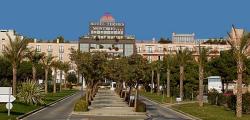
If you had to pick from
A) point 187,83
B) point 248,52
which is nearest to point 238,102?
point 248,52

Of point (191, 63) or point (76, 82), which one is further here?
point (76, 82)

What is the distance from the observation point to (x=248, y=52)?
161ft

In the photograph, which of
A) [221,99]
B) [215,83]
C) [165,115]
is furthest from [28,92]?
A: [215,83]

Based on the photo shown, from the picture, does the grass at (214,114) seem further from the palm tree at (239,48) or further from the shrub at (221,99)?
the shrub at (221,99)

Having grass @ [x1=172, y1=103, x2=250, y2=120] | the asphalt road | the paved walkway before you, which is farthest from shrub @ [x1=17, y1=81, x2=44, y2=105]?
grass @ [x1=172, y1=103, x2=250, y2=120]

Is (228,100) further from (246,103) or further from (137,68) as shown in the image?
(137,68)

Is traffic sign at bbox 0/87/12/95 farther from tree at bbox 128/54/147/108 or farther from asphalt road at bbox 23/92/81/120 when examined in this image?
tree at bbox 128/54/147/108

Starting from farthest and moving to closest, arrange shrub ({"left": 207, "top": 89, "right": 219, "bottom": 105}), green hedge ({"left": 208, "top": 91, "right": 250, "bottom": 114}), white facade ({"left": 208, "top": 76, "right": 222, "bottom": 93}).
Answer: white facade ({"left": 208, "top": 76, "right": 222, "bottom": 93})
shrub ({"left": 207, "top": 89, "right": 219, "bottom": 105})
green hedge ({"left": 208, "top": 91, "right": 250, "bottom": 114})

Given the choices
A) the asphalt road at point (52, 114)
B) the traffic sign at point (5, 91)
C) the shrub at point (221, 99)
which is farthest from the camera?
the shrub at point (221, 99)

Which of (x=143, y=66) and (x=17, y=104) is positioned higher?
(x=143, y=66)

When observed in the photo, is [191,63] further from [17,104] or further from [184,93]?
[17,104]

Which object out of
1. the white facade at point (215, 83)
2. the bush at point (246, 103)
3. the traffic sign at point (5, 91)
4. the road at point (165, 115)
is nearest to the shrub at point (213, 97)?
the road at point (165, 115)

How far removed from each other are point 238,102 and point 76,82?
494ft

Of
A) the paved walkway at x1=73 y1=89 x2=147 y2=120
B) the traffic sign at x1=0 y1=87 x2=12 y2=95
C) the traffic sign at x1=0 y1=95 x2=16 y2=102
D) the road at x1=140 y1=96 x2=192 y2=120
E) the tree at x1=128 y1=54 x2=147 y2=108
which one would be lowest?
the road at x1=140 y1=96 x2=192 y2=120
